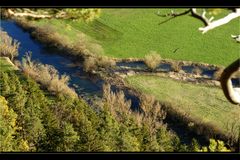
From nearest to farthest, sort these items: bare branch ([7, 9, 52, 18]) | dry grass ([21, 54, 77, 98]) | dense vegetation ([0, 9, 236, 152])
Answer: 1. bare branch ([7, 9, 52, 18])
2. dense vegetation ([0, 9, 236, 152])
3. dry grass ([21, 54, 77, 98])

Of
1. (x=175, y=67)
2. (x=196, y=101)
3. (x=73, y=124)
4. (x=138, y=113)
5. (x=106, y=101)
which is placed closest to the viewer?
(x=73, y=124)

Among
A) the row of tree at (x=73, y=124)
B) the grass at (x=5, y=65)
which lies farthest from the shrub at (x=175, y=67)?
the grass at (x=5, y=65)

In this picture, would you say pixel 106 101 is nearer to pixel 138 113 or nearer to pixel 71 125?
pixel 138 113

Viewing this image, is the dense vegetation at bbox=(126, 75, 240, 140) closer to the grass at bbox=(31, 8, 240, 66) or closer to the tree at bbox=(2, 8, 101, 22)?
the grass at bbox=(31, 8, 240, 66)

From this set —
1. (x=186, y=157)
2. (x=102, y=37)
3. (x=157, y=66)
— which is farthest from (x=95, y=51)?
(x=186, y=157)

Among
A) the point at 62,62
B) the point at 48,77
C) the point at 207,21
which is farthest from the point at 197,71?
the point at 207,21

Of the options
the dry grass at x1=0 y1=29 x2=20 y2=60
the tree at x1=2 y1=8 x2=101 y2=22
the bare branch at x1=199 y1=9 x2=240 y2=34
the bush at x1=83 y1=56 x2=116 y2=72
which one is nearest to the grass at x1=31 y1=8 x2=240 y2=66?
the bush at x1=83 y1=56 x2=116 y2=72
